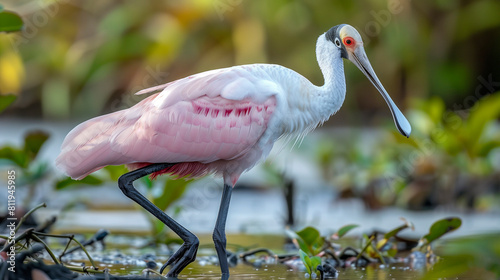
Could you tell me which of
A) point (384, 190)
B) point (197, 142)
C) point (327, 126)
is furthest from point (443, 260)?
point (327, 126)

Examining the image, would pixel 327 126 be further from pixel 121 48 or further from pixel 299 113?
pixel 299 113

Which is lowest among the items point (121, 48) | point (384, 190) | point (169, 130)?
point (169, 130)

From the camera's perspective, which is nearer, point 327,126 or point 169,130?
point 169,130

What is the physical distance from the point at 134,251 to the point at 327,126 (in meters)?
9.00

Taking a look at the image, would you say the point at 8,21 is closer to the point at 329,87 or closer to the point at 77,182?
the point at 77,182

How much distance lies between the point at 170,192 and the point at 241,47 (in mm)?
8240

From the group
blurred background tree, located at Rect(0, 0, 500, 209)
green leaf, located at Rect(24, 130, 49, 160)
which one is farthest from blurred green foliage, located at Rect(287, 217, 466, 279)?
blurred background tree, located at Rect(0, 0, 500, 209)

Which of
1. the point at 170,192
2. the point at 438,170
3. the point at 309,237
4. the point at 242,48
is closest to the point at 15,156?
the point at 170,192

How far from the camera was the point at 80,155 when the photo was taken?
5.13 metres

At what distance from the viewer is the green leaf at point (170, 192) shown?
6.31 metres

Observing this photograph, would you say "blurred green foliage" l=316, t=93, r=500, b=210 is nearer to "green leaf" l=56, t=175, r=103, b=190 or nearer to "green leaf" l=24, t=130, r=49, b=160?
"green leaf" l=56, t=175, r=103, b=190

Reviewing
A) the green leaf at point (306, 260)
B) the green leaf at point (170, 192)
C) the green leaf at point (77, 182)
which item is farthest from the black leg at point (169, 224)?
the green leaf at point (77, 182)

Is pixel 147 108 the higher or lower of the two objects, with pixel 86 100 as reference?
lower

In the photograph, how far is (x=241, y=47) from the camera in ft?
47.1
